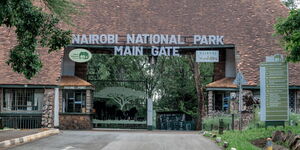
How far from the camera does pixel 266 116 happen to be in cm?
2019

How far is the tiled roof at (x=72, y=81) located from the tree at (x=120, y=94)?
1.45 m

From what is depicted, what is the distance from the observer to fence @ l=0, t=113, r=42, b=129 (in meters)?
27.4

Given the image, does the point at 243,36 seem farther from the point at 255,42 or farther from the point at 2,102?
the point at 2,102

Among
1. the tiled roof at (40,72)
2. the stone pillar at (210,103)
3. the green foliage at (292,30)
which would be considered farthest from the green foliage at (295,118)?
Answer: the tiled roof at (40,72)

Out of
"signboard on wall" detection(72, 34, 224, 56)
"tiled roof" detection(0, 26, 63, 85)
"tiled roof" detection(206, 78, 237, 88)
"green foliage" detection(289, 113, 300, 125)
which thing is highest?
"signboard on wall" detection(72, 34, 224, 56)

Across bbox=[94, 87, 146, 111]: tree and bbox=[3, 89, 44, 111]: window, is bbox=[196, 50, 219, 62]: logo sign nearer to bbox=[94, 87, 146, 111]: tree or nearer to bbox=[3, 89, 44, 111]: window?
bbox=[94, 87, 146, 111]: tree

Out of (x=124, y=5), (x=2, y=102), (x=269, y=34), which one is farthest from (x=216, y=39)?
(x=2, y=102)

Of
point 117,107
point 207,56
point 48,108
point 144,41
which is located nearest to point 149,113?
point 117,107

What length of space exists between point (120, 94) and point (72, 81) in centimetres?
330

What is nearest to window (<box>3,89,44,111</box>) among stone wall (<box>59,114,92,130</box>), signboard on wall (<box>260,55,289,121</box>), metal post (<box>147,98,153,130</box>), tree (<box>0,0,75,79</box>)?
stone wall (<box>59,114,92,130</box>)

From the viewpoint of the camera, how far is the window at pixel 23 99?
28.1 metres

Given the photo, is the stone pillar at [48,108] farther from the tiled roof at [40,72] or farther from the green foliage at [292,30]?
the green foliage at [292,30]

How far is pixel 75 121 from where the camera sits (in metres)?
28.2

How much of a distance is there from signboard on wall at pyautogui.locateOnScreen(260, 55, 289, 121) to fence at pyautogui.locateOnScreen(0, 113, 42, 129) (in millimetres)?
13858
